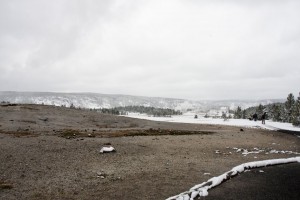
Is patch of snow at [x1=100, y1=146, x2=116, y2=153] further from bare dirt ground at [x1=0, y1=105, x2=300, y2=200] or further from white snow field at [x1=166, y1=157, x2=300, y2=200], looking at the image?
white snow field at [x1=166, y1=157, x2=300, y2=200]

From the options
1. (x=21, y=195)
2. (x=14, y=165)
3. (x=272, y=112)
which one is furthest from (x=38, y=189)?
(x=272, y=112)

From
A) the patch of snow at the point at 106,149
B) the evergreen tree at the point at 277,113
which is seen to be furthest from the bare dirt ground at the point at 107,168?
the evergreen tree at the point at 277,113

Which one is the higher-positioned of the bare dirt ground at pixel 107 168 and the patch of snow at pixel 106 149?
the patch of snow at pixel 106 149

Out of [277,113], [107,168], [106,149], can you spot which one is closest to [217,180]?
[107,168]

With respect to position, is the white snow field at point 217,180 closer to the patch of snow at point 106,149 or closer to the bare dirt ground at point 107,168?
the bare dirt ground at point 107,168

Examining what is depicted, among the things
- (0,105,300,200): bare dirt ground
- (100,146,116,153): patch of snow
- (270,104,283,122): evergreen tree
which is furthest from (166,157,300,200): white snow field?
(270,104,283,122): evergreen tree

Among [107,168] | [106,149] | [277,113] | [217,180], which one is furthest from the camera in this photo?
[277,113]

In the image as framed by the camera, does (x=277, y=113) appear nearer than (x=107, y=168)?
No

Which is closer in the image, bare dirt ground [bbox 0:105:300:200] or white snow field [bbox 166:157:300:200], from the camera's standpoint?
white snow field [bbox 166:157:300:200]

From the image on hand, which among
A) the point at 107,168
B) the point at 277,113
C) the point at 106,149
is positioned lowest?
the point at 107,168

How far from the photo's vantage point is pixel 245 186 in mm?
11680

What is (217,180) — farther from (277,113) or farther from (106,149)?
(277,113)

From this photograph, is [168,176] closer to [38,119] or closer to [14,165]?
[14,165]

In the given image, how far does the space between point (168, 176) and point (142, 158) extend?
3.68 meters
